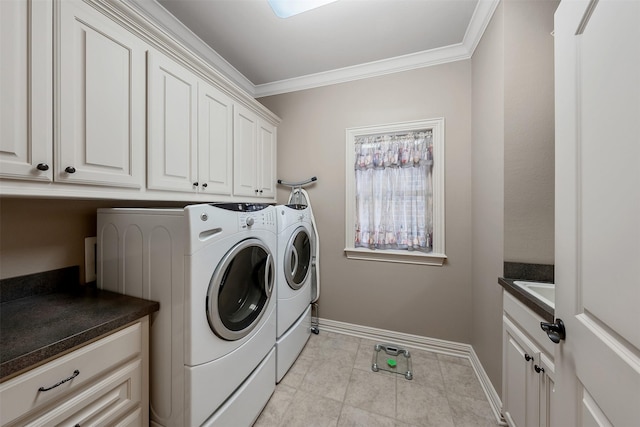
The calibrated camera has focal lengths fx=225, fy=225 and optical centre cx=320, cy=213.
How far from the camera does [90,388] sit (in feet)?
2.78

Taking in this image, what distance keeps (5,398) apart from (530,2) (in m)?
2.78

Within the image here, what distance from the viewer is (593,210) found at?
58 cm

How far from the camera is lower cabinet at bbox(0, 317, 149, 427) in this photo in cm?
68

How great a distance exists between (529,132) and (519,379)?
1.33 m

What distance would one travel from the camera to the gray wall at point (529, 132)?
50.0 inches

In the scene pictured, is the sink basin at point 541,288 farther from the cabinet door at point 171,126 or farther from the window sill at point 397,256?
the cabinet door at point 171,126

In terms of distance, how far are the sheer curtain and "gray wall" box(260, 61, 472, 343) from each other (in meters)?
0.16

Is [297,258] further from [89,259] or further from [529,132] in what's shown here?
[529,132]

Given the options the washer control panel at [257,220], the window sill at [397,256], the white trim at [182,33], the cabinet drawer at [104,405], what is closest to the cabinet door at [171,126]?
the white trim at [182,33]

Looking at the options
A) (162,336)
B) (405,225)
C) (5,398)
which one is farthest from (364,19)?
(5,398)

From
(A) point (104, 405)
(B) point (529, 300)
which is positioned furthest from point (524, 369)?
(A) point (104, 405)

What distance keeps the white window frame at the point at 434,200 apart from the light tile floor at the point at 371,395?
85cm

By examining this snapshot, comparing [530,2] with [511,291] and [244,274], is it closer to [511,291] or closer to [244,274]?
[511,291]

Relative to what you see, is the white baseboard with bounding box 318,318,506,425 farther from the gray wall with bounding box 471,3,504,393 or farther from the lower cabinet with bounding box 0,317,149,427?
the lower cabinet with bounding box 0,317,149,427
